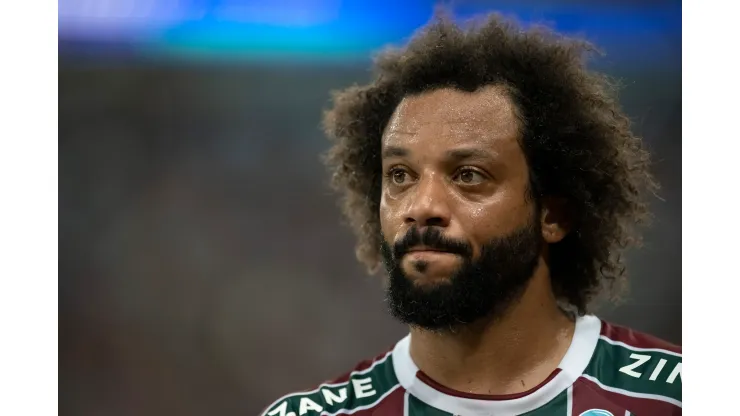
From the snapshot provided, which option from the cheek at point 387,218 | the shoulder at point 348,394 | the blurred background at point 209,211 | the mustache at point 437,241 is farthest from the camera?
the blurred background at point 209,211

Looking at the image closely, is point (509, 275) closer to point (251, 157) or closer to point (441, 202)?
point (441, 202)

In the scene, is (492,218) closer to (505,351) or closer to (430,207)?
(430,207)

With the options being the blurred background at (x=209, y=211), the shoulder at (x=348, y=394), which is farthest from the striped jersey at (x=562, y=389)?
the blurred background at (x=209, y=211)

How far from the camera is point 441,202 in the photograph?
1636 mm

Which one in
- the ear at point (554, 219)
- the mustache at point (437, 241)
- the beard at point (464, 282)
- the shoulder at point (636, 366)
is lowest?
the shoulder at point (636, 366)

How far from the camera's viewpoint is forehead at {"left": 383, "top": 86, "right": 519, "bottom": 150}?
1.67m

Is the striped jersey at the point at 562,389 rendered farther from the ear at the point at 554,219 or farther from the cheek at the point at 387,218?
the cheek at the point at 387,218

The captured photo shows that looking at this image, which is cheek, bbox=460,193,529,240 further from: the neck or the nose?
the neck

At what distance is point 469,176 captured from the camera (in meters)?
1.66

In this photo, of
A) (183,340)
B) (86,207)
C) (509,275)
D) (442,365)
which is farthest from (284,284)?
(509,275)

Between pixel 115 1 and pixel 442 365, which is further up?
pixel 115 1

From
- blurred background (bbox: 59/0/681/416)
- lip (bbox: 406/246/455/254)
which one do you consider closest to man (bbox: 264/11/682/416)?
lip (bbox: 406/246/455/254)

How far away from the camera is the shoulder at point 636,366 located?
1.71 meters
